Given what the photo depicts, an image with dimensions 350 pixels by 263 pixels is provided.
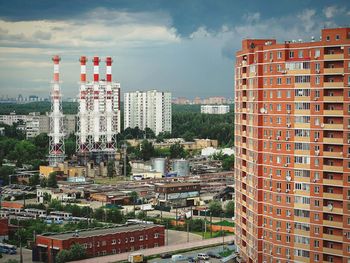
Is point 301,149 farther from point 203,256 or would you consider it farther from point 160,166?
point 160,166

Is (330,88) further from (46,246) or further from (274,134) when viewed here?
(46,246)

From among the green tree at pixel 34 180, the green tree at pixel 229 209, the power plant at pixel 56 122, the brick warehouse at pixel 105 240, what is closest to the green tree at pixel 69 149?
the power plant at pixel 56 122

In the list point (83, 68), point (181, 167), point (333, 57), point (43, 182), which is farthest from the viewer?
point (83, 68)

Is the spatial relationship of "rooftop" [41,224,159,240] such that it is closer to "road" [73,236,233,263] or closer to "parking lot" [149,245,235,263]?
"road" [73,236,233,263]

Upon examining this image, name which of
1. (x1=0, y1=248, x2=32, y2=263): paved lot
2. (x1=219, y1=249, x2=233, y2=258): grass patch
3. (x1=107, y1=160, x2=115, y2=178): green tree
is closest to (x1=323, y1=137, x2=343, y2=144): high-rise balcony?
(x1=219, y1=249, x2=233, y2=258): grass patch

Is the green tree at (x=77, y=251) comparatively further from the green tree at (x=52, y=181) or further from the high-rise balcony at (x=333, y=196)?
the green tree at (x=52, y=181)

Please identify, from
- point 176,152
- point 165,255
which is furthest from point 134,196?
point 176,152
